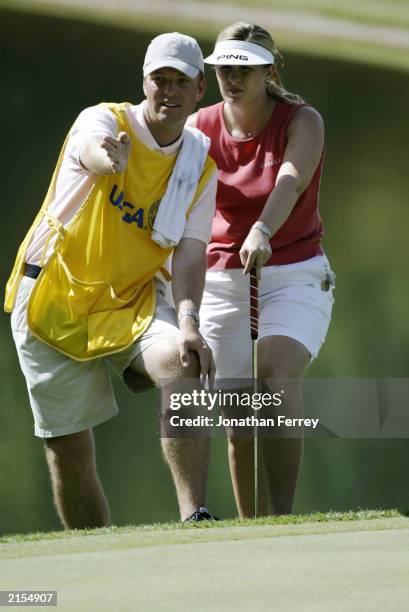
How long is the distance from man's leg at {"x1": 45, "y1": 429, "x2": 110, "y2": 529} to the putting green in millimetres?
464

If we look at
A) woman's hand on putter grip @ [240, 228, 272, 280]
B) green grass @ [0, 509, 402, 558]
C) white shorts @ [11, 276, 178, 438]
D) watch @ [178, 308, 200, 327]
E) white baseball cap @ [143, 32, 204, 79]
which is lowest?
green grass @ [0, 509, 402, 558]

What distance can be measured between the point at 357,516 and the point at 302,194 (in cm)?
84

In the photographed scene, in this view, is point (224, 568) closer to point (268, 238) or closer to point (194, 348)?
point (194, 348)

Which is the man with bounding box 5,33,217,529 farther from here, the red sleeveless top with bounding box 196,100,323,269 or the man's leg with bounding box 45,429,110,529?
the red sleeveless top with bounding box 196,100,323,269

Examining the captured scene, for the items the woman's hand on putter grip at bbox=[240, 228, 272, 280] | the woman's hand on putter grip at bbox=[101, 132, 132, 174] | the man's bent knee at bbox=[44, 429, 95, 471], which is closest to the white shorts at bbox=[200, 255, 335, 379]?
the woman's hand on putter grip at bbox=[240, 228, 272, 280]

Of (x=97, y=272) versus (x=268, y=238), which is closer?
(x=97, y=272)

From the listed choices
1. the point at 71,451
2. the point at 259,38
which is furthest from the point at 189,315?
the point at 259,38

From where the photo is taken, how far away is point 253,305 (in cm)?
323

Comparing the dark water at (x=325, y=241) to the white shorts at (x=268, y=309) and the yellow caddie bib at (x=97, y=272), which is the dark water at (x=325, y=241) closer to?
the white shorts at (x=268, y=309)

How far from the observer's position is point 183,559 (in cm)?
224

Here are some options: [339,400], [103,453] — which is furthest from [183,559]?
[103,453]

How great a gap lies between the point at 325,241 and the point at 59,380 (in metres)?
2.21

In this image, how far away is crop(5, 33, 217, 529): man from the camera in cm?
294

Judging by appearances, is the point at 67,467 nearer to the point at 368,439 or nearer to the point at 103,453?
the point at 103,453
